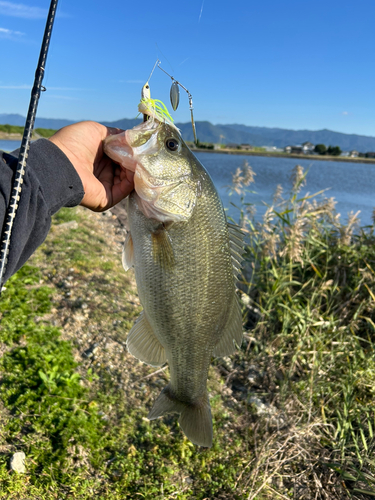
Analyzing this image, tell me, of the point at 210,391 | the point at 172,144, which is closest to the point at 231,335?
the point at 172,144

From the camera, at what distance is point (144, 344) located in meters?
2.29

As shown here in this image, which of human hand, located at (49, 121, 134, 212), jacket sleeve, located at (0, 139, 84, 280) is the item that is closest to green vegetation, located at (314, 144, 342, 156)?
human hand, located at (49, 121, 134, 212)

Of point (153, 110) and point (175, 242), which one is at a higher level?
point (153, 110)

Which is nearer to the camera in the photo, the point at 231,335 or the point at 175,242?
the point at 175,242

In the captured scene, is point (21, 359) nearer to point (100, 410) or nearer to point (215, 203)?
point (100, 410)

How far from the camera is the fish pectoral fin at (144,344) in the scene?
2252 mm

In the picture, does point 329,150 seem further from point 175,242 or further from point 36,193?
point 36,193

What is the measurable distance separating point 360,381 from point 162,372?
86.7 inches

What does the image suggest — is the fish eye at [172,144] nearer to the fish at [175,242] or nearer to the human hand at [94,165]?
the fish at [175,242]

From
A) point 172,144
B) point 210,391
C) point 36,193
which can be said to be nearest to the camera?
point 36,193

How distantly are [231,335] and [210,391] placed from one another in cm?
208

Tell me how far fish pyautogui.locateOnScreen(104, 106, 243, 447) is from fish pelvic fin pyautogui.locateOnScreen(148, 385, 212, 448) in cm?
36

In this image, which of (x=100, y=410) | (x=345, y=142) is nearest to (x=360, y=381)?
(x=100, y=410)

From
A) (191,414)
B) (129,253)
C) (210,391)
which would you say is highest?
(129,253)
